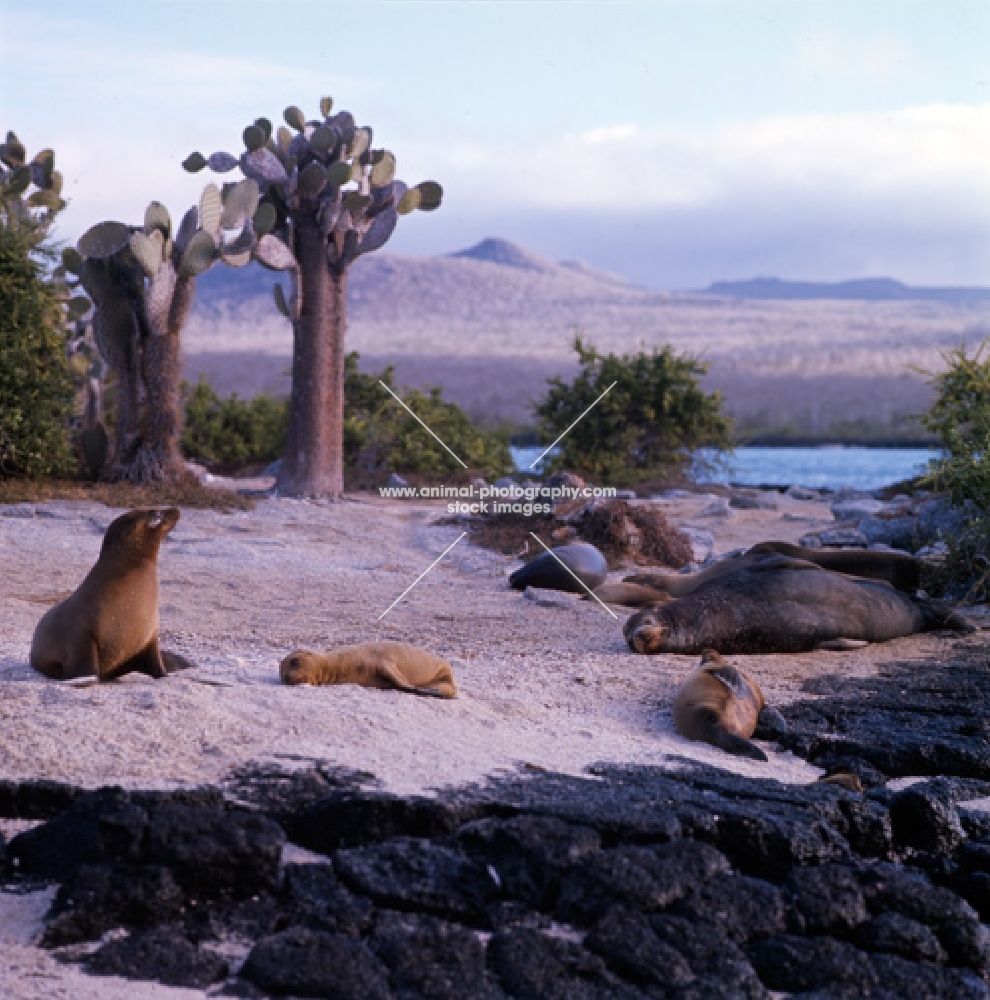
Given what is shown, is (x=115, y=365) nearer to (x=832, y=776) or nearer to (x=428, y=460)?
(x=428, y=460)

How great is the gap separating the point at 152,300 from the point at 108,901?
31.9ft

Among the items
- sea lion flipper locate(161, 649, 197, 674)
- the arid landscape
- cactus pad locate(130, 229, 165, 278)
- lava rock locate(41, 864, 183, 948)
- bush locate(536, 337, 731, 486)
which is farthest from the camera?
the arid landscape

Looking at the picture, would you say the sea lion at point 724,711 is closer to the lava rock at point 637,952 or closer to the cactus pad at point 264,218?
the lava rock at point 637,952

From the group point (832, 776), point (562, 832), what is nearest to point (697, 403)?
point (832, 776)

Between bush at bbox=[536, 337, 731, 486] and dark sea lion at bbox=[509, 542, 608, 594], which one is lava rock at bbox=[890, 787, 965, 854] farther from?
bush at bbox=[536, 337, 731, 486]

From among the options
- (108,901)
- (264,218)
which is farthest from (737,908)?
(264,218)

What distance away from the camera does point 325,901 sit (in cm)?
400

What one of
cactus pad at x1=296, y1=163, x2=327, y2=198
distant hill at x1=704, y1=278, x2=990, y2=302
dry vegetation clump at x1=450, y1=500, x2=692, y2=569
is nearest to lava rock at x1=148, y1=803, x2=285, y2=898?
dry vegetation clump at x1=450, y1=500, x2=692, y2=569

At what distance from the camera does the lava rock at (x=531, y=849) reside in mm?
4117

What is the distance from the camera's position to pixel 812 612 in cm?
821

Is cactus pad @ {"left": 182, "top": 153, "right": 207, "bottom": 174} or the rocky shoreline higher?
cactus pad @ {"left": 182, "top": 153, "right": 207, "bottom": 174}

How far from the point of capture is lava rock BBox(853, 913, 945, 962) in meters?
4.08

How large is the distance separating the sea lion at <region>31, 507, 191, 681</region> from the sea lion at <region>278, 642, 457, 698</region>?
1.85ft

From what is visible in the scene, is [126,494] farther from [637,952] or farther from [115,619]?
[637,952]
